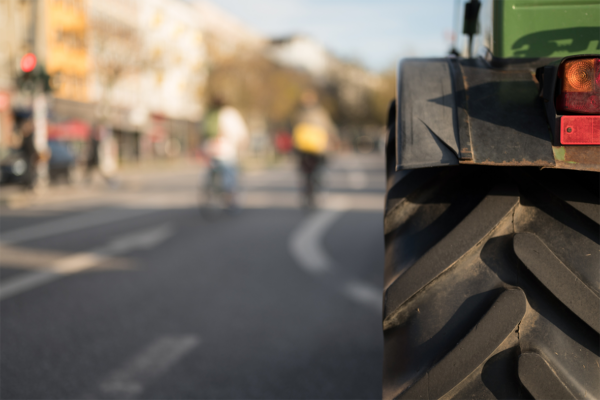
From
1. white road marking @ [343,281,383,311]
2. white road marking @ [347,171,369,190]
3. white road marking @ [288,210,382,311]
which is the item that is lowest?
white road marking @ [347,171,369,190]

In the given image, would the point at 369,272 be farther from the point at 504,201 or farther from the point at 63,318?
the point at 504,201

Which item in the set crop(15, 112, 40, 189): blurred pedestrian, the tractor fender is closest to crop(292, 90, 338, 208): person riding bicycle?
crop(15, 112, 40, 189): blurred pedestrian

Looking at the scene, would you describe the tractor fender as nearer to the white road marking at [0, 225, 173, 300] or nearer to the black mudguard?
the black mudguard

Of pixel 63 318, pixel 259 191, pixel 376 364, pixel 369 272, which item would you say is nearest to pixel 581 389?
pixel 376 364

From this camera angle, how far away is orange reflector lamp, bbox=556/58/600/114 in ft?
5.16

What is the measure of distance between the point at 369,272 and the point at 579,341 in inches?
180

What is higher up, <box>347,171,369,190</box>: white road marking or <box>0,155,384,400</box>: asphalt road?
<box>0,155,384,400</box>: asphalt road

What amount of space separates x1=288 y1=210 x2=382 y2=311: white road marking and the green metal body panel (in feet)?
10.3

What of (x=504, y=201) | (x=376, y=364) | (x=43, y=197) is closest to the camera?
(x=504, y=201)

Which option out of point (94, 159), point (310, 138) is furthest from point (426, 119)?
point (94, 159)

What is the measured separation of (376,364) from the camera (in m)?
3.55

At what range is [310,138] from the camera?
11.9 metres

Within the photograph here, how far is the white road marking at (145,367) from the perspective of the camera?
321cm

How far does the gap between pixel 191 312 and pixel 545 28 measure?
3479 mm
